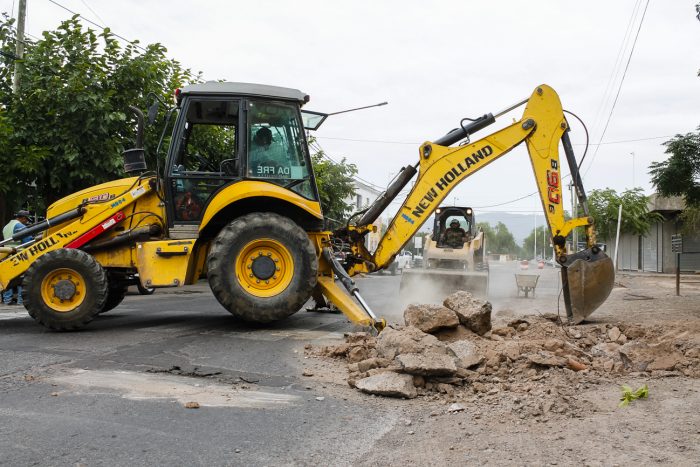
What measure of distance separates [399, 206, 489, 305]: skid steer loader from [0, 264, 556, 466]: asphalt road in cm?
621

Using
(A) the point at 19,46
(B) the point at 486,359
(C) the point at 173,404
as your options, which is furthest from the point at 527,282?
(A) the point at 19,46

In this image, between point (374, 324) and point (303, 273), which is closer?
point (374, 324)

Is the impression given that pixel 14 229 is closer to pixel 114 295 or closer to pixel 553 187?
pixel 114 295

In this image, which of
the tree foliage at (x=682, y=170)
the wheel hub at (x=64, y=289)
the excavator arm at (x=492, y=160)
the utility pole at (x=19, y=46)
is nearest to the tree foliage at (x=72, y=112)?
the utility pole at (x=19, y=46)

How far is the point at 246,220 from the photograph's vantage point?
8.10 meters

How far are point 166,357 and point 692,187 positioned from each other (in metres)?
17.0

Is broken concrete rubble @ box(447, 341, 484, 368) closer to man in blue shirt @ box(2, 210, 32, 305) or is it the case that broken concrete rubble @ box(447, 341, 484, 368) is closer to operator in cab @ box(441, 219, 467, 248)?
man in blue shirt @ box(2, 210, 32, 305)

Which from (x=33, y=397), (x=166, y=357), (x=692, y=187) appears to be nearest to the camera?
(x=33, y=397)

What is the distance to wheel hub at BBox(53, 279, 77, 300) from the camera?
807cm

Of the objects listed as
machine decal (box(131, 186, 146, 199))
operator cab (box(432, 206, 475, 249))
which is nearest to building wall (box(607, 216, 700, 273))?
operator cab (box(432, 206, 475, 249))

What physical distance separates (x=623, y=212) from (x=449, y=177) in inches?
1196

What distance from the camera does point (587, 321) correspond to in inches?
369

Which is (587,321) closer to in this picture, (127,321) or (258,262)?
(258,262)

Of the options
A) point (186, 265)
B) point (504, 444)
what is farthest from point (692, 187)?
point (504, 444)
